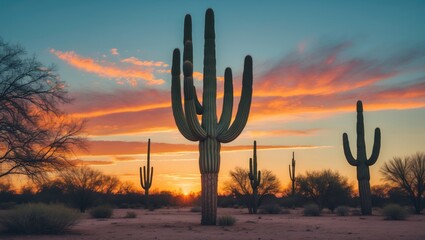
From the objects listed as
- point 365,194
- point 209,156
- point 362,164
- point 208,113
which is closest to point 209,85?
point 208,113

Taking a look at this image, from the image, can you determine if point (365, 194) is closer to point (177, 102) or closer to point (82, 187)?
point (177, 102)

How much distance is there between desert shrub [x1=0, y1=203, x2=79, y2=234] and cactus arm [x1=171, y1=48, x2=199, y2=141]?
18.7 ft

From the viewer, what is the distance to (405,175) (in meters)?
34.4

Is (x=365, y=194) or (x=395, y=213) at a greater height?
(x=365, y=194)

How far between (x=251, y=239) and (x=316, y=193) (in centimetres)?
3030

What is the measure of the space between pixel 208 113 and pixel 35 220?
7794 mm

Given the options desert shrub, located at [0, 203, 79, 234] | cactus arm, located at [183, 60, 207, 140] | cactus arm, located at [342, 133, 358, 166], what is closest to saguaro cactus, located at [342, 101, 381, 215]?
cactus arm, located at [342, 133, 358, 166]

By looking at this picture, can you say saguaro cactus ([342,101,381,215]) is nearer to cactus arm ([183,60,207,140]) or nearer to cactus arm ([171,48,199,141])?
cactus arm ([171,48,199,141])

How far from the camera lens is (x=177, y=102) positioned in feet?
60.5

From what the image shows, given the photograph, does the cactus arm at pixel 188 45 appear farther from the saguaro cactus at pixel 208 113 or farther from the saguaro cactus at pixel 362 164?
the saguaro cactus at pixel 362 164

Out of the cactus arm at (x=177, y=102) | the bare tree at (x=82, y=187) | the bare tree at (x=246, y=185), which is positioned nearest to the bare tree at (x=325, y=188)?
the bare tree at (x=246, y=185)

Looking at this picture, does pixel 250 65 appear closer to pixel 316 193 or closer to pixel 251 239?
pixel 251 239

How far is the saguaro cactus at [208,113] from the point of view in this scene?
682 inches

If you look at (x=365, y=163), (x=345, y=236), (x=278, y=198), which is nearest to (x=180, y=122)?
(x=345, y=236)
